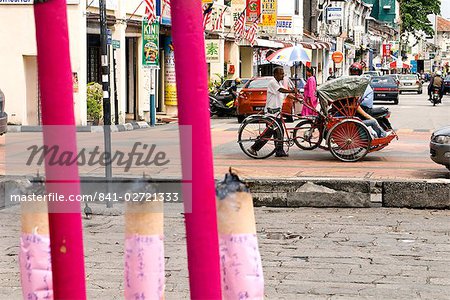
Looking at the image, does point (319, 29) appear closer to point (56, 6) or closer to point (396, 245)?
point (396, 245)

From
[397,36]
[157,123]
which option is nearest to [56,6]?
[157,123]

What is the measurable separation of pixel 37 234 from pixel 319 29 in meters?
65.6

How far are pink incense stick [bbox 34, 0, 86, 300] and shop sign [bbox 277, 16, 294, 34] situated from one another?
51.4 m

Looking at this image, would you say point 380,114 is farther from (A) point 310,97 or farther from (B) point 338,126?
(A) point 310,97

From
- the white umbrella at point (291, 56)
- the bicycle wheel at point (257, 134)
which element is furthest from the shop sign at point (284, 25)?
the bicycle wheel at point (257, 134)

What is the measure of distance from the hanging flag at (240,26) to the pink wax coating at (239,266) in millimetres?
36033

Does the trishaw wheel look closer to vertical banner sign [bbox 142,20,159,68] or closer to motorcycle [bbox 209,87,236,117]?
vertical banner sign [bbox 142,20,159,68]

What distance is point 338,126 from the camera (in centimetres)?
1608

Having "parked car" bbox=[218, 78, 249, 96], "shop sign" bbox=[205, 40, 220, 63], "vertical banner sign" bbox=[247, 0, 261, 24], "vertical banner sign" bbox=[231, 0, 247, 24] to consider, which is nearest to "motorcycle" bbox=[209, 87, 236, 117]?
"parked car" bbox=[218, 78, 249, 96]

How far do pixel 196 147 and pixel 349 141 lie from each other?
13200 mm

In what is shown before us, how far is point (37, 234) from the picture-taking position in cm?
361

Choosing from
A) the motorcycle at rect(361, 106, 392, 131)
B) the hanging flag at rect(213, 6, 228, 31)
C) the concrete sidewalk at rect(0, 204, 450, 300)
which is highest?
the hanging flag at rect(213, 6, 228, 31)

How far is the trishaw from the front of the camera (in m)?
16.1

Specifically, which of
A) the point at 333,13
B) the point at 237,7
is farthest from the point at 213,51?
the point at 333,13
